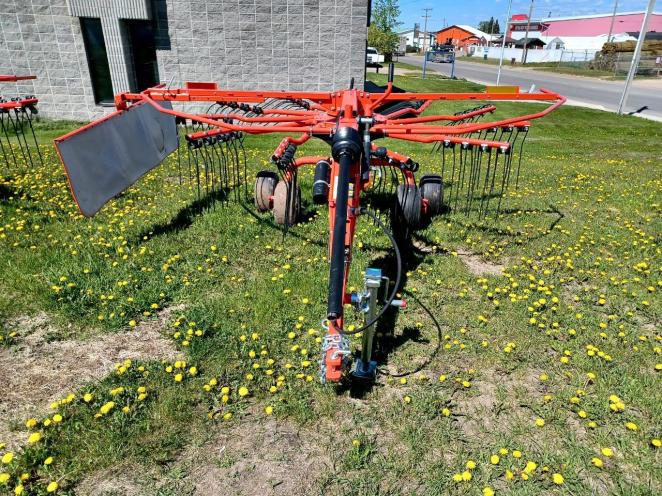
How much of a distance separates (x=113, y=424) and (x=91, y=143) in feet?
13.1

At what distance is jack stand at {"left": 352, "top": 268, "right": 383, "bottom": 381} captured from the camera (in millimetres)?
3357

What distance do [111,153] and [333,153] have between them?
4.38 m

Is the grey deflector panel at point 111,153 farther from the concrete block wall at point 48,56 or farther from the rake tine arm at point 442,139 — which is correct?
the concrete block wall at point 48,56

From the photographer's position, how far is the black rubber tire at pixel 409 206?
695 centimetres

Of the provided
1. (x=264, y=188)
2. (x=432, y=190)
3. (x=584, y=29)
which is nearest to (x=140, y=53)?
(x=264, y=188)

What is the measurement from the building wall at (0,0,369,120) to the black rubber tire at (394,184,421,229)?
817cm

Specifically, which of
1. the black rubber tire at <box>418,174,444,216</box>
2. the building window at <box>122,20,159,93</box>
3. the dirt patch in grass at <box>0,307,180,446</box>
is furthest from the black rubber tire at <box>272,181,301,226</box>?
the building window at <box>122,20,159,93</box>

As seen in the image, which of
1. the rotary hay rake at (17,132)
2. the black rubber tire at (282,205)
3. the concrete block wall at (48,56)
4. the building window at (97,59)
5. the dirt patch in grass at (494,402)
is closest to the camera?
the dirt patch in grass at (494,402)

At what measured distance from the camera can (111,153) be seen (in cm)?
652

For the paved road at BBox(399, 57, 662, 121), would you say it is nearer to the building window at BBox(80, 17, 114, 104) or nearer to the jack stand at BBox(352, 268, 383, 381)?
the jack stand at BBox(352, 268, 383, 381)

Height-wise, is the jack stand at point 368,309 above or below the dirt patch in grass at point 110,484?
above

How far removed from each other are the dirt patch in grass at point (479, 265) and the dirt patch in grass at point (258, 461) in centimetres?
347

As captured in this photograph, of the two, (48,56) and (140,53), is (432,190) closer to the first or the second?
(140,53)

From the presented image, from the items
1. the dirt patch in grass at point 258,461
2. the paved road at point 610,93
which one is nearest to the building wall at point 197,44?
the dirt patch in grass at point 258,461
